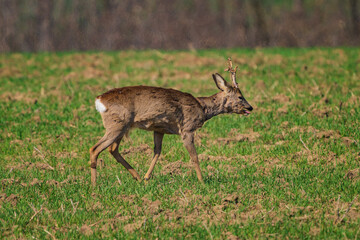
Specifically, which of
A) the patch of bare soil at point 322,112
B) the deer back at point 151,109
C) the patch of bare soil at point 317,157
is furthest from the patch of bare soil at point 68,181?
the patch of bare soil at point 322,112

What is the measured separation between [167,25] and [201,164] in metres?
15.7

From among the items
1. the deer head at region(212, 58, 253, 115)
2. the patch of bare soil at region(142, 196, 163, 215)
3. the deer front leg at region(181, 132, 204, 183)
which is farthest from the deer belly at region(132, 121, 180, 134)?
the patch of bare soil at region(142, 196, 163, 215)

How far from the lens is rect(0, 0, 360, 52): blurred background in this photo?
21562mm

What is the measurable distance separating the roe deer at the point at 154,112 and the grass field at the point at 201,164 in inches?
15.8

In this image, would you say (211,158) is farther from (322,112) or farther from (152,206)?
(322,112)

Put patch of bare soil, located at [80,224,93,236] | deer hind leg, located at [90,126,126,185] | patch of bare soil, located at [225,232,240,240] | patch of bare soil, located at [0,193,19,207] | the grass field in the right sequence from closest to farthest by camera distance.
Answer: patch of bare soil, located at [225,232,240,240] → patch of bare soil, located at [80,224,93,236] → the grass field → patch of bare soil, located at [0,193,19,207] → deer hind leg, located at [90,126,126,185]

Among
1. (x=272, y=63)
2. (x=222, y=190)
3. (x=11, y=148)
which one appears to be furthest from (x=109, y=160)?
(x=272, y=63)

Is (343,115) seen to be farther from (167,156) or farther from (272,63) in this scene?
(272,63)

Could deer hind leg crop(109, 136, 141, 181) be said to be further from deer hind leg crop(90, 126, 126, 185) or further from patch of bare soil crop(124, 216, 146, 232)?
patch of bare soil crop(124, 216, 146, 232)

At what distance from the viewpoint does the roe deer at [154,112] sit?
6832 millimetres

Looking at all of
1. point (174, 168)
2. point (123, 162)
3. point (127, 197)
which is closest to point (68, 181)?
point (123, 162)

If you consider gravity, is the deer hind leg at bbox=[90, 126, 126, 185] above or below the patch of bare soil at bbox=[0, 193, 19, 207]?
above

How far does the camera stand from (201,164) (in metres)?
7.84

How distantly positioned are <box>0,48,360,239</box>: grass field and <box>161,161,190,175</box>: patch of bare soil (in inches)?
0.6
